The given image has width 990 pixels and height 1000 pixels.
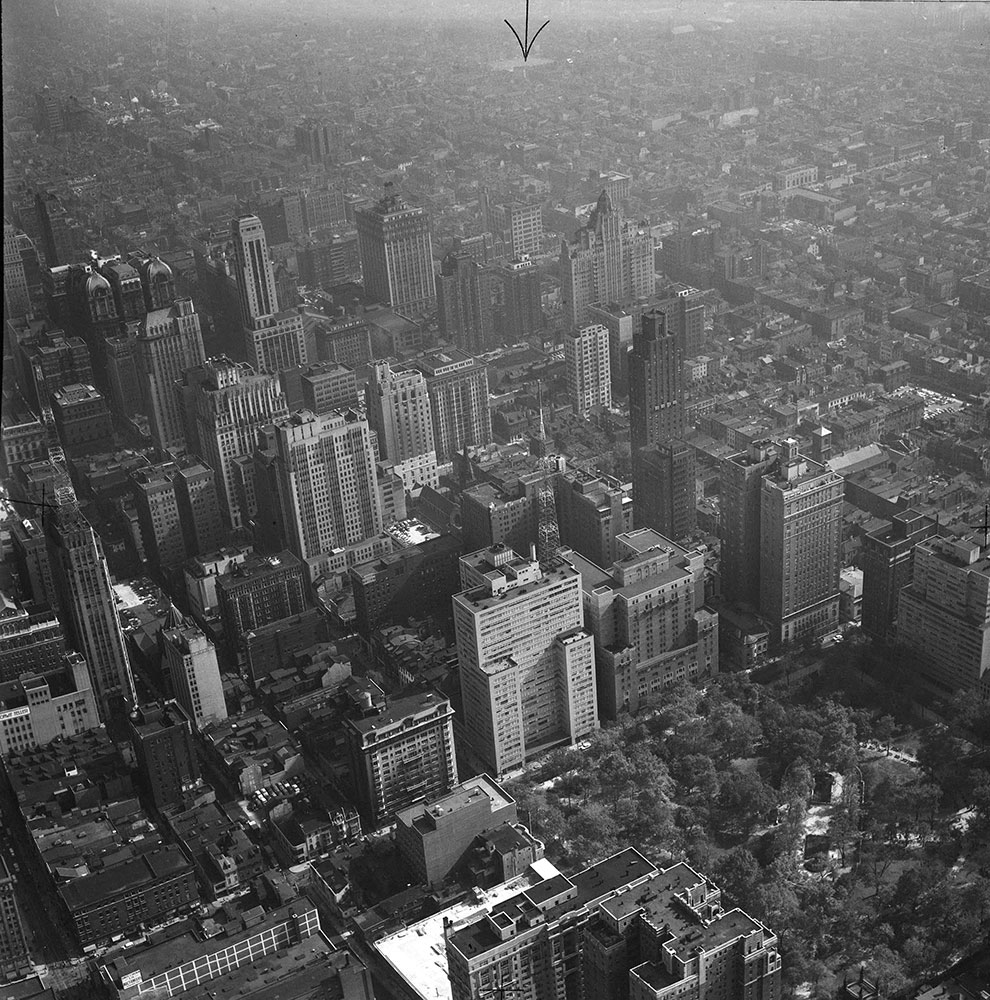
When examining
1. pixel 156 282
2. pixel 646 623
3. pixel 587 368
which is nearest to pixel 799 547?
pixel 646 623

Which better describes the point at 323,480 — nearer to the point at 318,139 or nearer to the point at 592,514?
the point at 592,514

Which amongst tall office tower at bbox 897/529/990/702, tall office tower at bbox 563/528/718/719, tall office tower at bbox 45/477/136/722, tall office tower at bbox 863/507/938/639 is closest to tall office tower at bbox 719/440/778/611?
tall office tower at bbox 563/528/718/719

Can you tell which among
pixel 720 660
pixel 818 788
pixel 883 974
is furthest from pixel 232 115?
pixel 883 974

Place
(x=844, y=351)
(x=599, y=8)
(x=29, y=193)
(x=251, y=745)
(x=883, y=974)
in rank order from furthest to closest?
(x=844, y=351) < (x=599, y=8) < (x=29, y=193) < (x=251, y=745) < (x=883, y=974)

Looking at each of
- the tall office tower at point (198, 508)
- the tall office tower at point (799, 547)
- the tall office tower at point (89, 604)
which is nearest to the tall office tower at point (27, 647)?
the tall office tower at point (89, 604)

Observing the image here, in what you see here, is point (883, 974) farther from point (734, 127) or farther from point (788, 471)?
point (734, 127)

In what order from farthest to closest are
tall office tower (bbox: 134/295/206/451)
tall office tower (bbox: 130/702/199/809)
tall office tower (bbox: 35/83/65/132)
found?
tall office tower (bbox: 134/295/206/451), tall office tower (bbox: 35/83/65/132), tall office tower (bbox: 130/702/199/809)

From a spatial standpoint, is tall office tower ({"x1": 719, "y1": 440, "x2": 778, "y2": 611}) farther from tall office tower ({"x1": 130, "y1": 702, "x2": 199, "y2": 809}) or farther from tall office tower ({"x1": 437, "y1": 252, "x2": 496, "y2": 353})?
tall office tower ({"x1": 437, "y1": 252, "x2": 496, "y2": 353})
